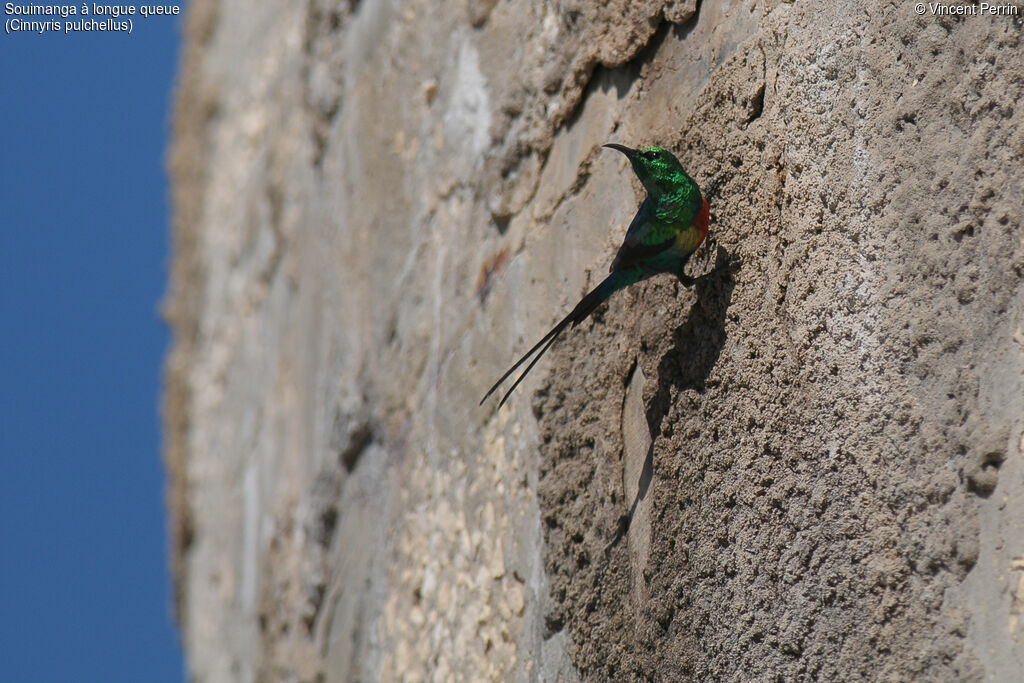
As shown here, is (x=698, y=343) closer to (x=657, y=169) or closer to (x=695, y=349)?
(x=695, y=349)

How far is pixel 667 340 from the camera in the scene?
2.21 metres

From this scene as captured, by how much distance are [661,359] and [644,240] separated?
25cm

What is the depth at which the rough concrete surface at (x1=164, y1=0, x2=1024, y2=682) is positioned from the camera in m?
1.61

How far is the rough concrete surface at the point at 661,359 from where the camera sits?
1609 millimetres

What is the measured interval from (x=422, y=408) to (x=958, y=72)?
2097 millimetres

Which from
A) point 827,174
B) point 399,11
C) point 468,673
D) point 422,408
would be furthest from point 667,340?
point 399,11
